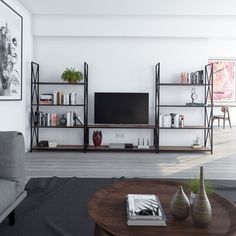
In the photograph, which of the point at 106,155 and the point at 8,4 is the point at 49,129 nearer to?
the point at 106,155

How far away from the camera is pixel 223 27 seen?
609cm

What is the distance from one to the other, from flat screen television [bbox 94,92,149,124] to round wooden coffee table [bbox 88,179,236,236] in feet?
12.6

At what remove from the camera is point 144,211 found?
5.69 feet

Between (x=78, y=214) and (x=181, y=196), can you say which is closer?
(x=181, y=196)

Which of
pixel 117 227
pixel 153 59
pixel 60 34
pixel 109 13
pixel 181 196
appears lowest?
pixel 117 227

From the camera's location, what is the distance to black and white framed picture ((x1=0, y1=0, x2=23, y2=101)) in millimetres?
4405

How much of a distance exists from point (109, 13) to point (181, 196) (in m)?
4.90

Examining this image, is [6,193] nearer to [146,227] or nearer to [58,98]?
[146,227]

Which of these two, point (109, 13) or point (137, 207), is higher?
point (109, 13)

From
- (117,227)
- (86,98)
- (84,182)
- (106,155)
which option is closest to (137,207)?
(117,227)

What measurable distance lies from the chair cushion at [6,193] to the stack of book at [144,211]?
0.92 m

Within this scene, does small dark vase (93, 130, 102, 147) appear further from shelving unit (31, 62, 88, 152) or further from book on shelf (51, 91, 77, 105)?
book on shelf (51, 91, 77, 105)

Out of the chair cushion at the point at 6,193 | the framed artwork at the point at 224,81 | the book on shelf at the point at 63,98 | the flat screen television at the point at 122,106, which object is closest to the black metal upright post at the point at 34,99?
the book on shelf at the point at 63,98

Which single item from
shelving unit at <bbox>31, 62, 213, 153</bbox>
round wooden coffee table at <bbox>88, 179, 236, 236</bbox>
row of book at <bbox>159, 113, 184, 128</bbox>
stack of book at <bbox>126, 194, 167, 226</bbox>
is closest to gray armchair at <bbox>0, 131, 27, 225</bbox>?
round wooden coffee table at <bbox>88, 179, 236, 236</bbox>
